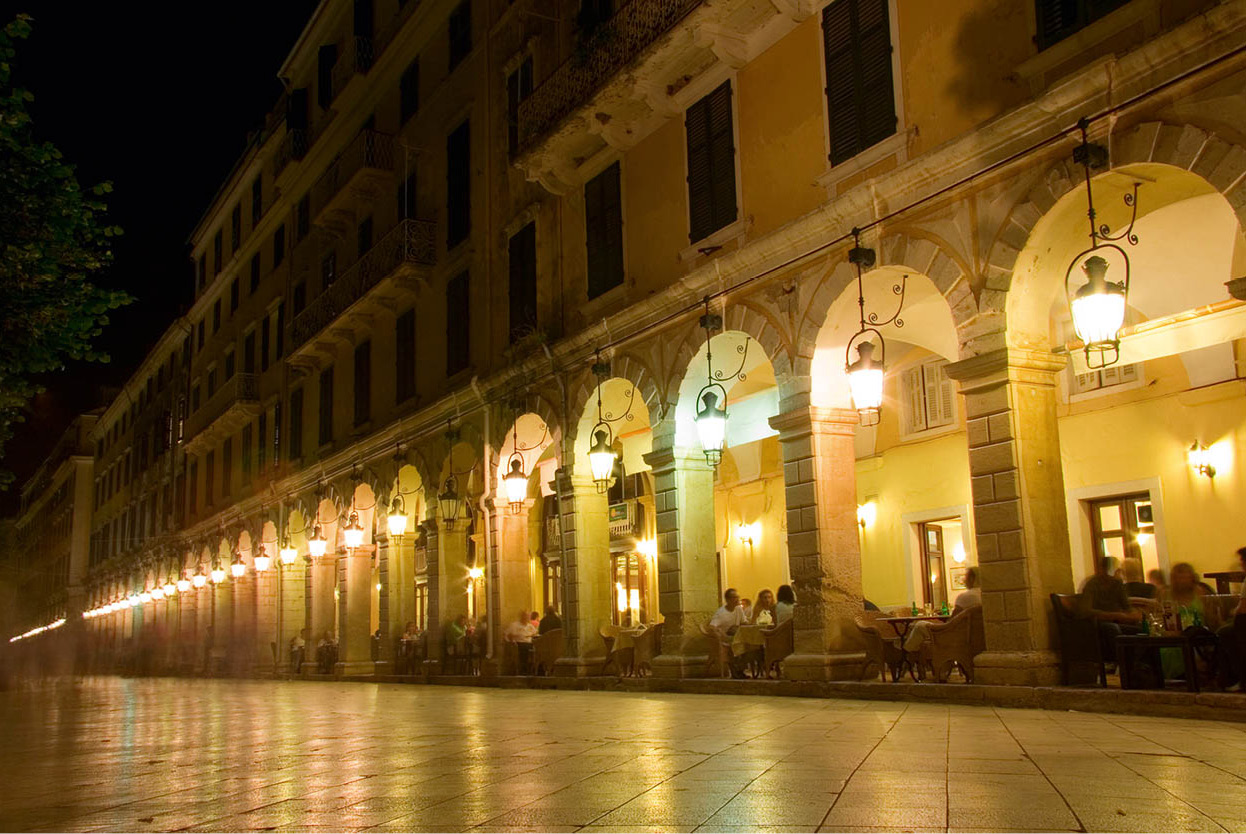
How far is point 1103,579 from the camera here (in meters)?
10.5

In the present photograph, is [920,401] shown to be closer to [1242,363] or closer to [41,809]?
[1242,363]

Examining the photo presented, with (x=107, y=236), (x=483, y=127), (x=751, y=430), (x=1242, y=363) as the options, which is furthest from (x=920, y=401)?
(x=107, y=236)

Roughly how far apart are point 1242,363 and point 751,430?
6718mm

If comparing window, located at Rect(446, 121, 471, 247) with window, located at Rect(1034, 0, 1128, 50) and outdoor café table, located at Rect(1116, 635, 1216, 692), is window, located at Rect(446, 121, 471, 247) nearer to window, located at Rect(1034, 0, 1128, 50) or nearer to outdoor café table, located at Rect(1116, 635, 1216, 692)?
window, located at Rect(1034, 0, 1128, 50)

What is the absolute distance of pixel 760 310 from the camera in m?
14.0

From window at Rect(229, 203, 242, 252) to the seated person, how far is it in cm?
3426

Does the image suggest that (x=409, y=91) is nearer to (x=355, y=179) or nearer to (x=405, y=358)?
(x=355, y=179)

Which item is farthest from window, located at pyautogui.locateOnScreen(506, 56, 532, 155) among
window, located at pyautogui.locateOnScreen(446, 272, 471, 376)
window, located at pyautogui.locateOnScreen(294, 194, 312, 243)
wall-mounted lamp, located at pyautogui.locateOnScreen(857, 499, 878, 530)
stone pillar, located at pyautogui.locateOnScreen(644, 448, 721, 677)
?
window, located at pyautogui.locateOnScreen(294, 194, 312, 243)

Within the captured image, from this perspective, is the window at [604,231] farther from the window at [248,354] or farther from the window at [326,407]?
the window at [248,354]

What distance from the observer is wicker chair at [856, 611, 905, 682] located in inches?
482

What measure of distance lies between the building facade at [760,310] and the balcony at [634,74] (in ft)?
0.19

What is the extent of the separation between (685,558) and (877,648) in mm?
3172

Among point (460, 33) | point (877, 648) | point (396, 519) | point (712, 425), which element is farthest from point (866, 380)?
point (460, 33)

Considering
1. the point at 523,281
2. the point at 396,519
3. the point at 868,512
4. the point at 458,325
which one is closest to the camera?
the point at 868,512
